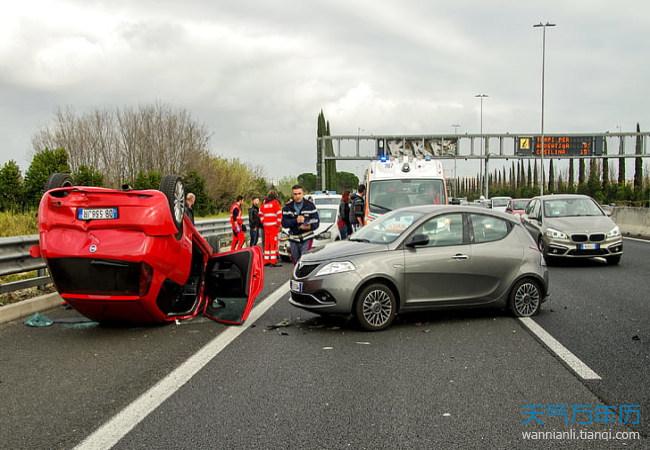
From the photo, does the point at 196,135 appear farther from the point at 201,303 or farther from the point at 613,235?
the point at 201,303

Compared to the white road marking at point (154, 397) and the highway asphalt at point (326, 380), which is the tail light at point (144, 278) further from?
the white road marking at point (154, 397)

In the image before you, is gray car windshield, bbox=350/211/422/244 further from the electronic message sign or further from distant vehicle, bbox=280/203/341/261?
the electronic message sign

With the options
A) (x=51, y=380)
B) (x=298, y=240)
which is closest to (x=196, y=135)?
(x=298, y=240)

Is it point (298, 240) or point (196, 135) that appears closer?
point (298, 240)

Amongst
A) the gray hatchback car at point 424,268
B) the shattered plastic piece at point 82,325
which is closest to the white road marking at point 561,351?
the gray hatchback car at point 424,268

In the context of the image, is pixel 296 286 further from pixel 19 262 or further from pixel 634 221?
pixel 634 221

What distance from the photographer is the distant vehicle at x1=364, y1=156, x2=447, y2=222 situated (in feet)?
55.0

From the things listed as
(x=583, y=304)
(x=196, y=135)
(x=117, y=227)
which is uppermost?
(x=196, y=135)

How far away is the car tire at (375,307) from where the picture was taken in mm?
8281

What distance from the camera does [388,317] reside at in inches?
330

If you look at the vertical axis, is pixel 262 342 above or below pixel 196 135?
below

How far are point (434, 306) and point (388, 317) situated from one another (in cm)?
69

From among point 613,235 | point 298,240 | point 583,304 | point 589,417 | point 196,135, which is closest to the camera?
point 589,417

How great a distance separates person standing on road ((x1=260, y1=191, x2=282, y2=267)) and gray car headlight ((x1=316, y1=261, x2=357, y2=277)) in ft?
26.7
